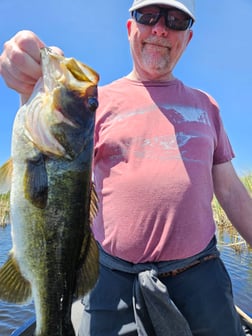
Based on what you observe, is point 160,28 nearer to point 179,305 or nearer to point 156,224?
point 156,224

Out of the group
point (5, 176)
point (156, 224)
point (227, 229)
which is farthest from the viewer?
point (227, 229)

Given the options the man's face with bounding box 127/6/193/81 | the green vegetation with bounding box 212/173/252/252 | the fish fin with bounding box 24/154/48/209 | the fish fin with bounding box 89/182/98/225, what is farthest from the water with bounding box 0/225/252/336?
the man's face with bounding box 127/6/193/81

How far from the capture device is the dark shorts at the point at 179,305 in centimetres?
271

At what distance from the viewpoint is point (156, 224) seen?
8.86ft

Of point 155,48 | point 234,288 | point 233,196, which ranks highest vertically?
point 155,48

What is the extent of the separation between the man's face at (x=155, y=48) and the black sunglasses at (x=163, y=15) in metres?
0.02

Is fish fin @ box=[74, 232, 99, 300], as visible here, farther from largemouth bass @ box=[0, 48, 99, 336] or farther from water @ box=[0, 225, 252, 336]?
water @ box=[0, 225, 252, 336]

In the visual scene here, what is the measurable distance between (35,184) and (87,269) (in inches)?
23.6

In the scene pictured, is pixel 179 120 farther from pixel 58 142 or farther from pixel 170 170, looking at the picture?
pixel 58 142

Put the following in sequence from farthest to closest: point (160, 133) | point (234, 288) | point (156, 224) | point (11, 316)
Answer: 1. point (234, 288)
2. point (11, 316)
3. point (160, 133)
4. point (156, 224)

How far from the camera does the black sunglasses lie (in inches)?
120

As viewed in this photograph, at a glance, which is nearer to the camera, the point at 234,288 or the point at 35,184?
the point at 35,184

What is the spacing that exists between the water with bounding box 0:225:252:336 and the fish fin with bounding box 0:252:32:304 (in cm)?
259

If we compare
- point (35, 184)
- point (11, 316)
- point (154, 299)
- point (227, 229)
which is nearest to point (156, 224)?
point (154, 299)
